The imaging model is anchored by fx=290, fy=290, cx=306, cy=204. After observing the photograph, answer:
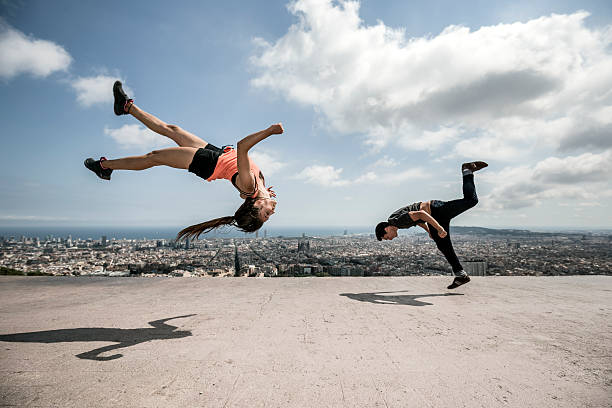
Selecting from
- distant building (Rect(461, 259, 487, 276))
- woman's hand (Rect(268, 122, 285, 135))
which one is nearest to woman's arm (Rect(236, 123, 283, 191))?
woman's hand (Rect(268, 122, 285, 135))

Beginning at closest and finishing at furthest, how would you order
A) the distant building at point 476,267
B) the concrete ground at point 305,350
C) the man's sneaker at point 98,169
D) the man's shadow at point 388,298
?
the concrete ground at point 305,350 < the man's sneaker at point 98,169 < the man's shadow at point 388,298 < the distant building at point 476,267

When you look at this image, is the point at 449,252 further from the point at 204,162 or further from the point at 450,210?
the point at 204,162

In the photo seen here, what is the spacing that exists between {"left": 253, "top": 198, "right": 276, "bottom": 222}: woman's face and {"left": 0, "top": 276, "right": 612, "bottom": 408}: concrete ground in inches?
39.0

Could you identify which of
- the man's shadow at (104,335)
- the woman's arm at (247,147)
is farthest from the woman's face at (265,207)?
the man's shadow at (104,335)

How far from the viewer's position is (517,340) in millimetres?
2227

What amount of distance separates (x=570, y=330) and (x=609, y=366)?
803 mm

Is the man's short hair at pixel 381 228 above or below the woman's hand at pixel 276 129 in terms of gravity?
below

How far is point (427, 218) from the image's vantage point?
4148 mm

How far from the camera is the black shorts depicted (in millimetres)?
2844

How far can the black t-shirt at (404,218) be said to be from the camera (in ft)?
14.1

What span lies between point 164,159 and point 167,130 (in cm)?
47

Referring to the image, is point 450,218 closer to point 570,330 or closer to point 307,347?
point 570,330

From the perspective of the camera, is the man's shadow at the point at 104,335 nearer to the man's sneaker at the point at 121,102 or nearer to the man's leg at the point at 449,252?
the man's sneaker at the point at 121,102

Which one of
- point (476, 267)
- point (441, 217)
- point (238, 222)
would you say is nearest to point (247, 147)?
point (238, 222)
